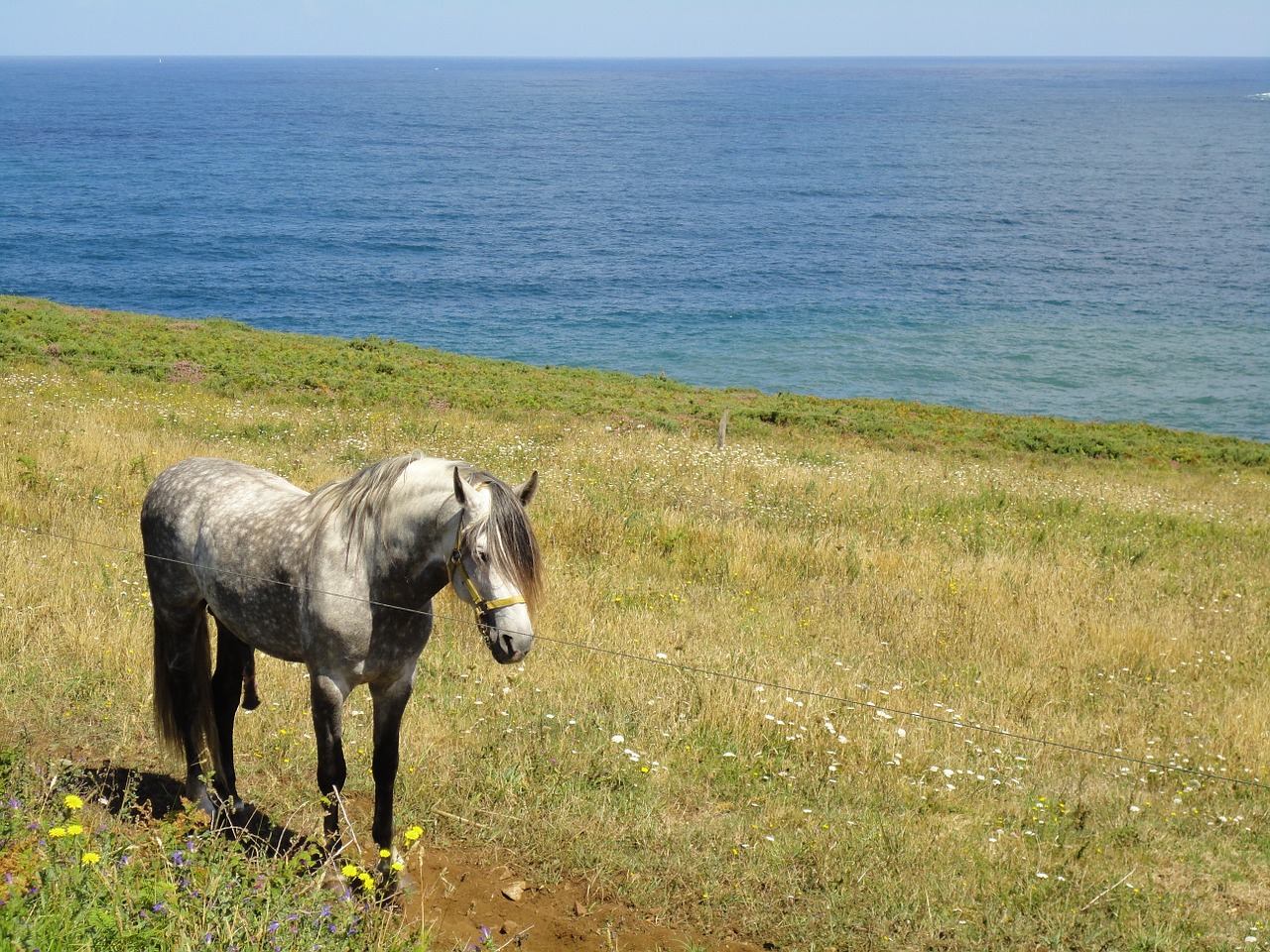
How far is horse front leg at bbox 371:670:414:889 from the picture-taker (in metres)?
4.93

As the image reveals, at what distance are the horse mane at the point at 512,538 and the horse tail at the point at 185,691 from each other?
2.30 m

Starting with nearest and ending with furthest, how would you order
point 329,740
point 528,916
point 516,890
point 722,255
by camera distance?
point 329,740 → point 528,916 → point 516,890 → point 722,255

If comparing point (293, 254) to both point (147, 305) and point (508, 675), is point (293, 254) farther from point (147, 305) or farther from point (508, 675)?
point (508, 675)

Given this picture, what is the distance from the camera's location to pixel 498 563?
4.30m

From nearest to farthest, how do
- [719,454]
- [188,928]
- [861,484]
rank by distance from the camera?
[188,928] < [861,484] < [719,454]

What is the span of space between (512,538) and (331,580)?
3.34 ft

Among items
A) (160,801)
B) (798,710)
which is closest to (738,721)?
(798,710)

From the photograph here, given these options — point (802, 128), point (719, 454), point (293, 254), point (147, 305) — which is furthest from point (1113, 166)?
point (719, 454)

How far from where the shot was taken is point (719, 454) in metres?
19.1

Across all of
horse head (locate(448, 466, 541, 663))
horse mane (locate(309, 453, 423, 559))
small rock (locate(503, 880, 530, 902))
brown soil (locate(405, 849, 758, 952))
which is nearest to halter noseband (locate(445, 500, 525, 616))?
horse head (locate(448, 466, 541, 663))

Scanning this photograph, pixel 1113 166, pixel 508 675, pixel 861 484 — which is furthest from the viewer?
pixel 1113 166

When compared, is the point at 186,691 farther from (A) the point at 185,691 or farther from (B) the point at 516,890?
(B) the point at 516,890

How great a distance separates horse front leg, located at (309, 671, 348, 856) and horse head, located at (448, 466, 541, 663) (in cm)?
98

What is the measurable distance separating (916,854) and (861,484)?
11.8m
